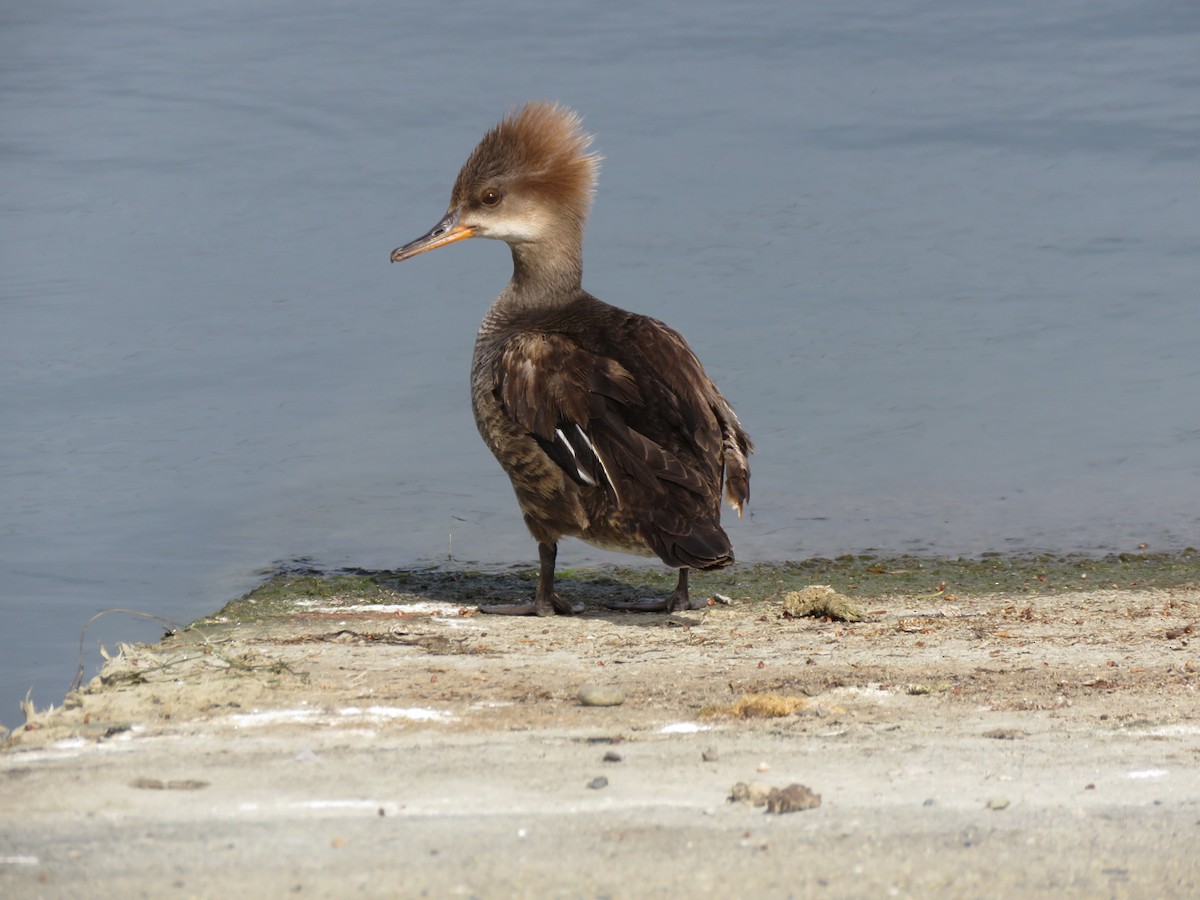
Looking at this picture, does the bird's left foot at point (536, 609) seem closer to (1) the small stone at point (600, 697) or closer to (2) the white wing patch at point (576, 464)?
(2) the white wing patch at point (576, 464)

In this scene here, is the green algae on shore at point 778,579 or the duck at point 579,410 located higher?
the duck at point 579,410

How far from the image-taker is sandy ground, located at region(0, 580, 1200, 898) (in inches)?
121

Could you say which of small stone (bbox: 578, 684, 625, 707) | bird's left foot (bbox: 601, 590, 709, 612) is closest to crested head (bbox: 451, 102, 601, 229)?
bird's left foot (bbox: 601, 590, 709, 612)

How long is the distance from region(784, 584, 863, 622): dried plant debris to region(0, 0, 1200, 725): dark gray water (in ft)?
4.72

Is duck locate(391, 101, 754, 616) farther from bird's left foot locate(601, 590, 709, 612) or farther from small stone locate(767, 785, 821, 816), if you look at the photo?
small stone locate(767, 785, 821, 816)

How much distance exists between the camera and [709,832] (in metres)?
3.31

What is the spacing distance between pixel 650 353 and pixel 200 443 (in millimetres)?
→ 3438

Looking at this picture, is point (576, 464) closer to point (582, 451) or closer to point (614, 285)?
point (582, 451)

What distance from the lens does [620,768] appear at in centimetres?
379

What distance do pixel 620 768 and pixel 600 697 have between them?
788mm

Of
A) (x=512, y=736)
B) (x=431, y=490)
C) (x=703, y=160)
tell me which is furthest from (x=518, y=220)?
(x=703, y=160)

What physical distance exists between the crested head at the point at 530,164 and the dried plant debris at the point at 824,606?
89.9 inches

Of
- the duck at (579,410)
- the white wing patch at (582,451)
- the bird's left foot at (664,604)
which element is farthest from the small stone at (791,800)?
the bird's left foot at (664,604)

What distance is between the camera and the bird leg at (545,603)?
260 inches
